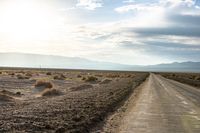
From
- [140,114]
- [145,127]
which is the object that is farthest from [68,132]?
[140,114]

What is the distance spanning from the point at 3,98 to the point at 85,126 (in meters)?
12.9

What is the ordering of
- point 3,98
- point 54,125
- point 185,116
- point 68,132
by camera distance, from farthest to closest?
point 3,98 < point 185,116 < point 54,125 < point 68,132

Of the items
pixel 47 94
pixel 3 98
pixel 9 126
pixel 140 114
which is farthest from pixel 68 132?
pixel 47 94

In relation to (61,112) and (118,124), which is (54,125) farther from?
(61,112)

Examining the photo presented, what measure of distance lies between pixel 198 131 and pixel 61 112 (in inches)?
281

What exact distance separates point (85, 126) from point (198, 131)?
4188mm

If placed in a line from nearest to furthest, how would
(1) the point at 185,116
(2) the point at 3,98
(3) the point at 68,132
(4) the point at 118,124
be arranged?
(3) the point at 68,132
(4) the point at 118,124
(1) the point at 185,116
(2) the point at 3,98

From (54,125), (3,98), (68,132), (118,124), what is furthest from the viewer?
(3,98)

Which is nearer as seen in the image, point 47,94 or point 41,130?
point 41,130

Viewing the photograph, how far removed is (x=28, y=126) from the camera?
1298cm

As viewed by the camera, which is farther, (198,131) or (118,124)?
(118,124)

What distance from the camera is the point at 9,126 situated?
12.7 m

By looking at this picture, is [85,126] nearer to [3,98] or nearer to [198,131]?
[198,131]

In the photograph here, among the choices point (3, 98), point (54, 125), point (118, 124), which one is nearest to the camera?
point (54, 125)
